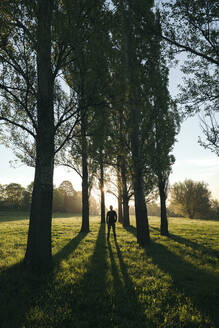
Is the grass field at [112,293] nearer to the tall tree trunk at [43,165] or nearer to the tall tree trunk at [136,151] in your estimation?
the tall tree trunk at [43,165]

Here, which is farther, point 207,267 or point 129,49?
point 129,49

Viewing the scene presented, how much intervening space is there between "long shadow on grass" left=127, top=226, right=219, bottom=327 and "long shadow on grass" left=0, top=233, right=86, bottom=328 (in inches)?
144

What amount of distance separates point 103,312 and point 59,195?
5642cm

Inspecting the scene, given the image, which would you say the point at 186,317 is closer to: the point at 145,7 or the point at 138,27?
the point at 138,27

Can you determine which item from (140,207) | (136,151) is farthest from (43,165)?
(140,207)

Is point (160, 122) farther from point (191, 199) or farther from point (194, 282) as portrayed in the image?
point (191, 199)

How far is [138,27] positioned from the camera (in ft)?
32.3

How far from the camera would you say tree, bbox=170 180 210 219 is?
47.1 m

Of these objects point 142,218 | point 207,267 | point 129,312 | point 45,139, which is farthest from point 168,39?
point 129,312

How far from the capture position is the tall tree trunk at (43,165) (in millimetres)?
5859

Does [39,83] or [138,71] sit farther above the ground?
[138,71]

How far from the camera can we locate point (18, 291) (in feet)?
14.6

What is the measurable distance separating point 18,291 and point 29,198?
183ft

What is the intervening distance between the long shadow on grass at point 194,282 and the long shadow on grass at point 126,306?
1.30 m
